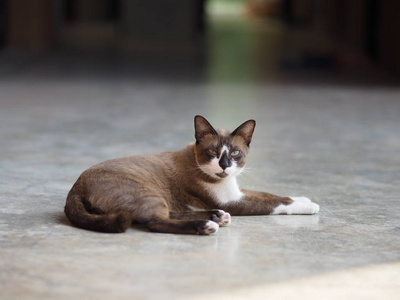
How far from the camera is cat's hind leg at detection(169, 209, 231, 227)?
3168mm

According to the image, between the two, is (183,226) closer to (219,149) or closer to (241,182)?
(219,149)

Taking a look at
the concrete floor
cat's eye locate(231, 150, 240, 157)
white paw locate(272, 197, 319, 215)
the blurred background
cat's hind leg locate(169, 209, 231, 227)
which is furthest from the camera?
the blurred background

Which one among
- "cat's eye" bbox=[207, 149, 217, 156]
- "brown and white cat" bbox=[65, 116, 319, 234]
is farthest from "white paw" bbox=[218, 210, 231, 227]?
"cat's eye" bbox=[207, 149, 217, 156]

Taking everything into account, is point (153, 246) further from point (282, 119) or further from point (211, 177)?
point (282, 119)

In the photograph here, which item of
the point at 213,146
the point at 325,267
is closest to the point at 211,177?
the point at 213,146

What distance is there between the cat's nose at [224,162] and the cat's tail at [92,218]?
1.69 ft

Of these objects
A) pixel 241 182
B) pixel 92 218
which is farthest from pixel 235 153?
pixel 241 182

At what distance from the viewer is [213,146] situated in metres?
3.28

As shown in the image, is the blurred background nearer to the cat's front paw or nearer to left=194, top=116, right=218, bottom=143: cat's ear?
left=194, top=116, right=218, bottom=143: cat's ear

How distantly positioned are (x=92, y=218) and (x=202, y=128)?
0.69 m

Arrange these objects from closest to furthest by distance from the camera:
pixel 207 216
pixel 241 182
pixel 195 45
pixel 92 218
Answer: pixel 92 218 → pixel 207 216 → pixel 241 182 → pixel 195 45

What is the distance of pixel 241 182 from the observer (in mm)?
Answer: 4273

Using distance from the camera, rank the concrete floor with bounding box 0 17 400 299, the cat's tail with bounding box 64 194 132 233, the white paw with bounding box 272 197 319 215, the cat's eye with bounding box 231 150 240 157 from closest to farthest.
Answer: the concrete floor with bounding box 0 17 400 299
the cat's tail with bounding box 64 194 132 233
the cat's eye with bounding box 231 150 240 157
the white paw with bounding box 272 197 319 215

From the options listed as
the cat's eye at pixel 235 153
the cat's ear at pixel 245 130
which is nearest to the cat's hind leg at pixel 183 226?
the cat's eye at pixel 235 153
